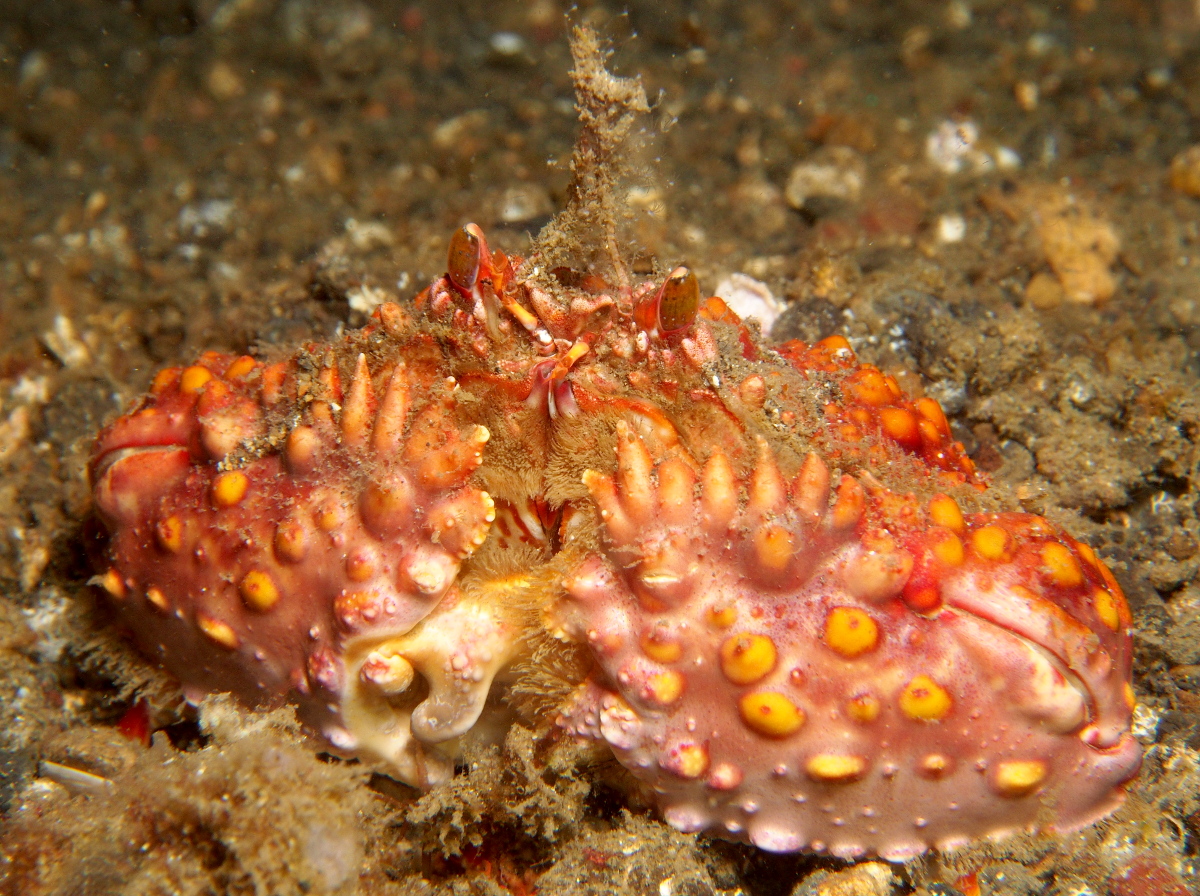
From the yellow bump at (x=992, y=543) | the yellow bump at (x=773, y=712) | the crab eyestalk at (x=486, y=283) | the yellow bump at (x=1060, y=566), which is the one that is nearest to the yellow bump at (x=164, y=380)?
the crab eyestalk at (x=486, y=283)

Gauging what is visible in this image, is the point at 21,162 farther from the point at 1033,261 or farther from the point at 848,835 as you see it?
the point at 1033,261

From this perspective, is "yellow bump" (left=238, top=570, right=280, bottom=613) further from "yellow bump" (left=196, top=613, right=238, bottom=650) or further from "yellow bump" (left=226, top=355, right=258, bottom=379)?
"yellow bump" (left=226, top=355, right=258, bottom=379)

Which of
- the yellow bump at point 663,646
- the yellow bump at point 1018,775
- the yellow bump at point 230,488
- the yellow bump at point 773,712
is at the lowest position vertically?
the yellow bump at point 1018,775

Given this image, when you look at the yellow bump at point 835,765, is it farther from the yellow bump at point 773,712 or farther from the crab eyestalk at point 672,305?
the crab eyestalk at point 672,305

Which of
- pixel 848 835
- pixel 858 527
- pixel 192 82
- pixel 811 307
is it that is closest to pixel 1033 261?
pixel 811 307

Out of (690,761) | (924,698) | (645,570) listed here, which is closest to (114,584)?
(645,570)

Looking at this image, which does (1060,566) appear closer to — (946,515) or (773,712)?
(946,515)
